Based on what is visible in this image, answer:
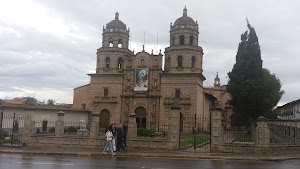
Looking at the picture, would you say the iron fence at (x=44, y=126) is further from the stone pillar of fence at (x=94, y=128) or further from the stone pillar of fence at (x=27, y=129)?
the stone pillar of fence at (x=94, y=128)

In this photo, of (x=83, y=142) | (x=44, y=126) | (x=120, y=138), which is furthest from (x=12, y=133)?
(x=44, y=126)

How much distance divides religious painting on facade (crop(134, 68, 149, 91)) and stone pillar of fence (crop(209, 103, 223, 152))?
27.4m

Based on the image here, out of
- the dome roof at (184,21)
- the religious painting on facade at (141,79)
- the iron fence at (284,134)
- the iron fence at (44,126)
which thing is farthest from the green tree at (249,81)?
the iron fence at (44,126)

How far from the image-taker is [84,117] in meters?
45.6

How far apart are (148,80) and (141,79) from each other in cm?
106

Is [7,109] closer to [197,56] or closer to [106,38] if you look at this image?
[106,38]

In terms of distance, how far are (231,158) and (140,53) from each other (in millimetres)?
32040

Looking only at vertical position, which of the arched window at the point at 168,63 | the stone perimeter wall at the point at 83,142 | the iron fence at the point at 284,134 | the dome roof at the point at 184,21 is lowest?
the stone perimeter wall at the point at 83,142

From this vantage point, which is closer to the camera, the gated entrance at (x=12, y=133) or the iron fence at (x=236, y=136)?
the iron fence at (x=236, y=136)

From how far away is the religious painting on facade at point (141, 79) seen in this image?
1772 inches

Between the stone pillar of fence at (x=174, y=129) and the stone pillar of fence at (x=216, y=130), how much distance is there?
82.5 inches

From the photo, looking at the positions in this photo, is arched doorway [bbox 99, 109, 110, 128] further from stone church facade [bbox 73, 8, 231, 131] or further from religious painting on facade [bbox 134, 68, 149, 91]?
religious painting on facade [bbox 134, 68, 149, 91]

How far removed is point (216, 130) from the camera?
17766 mm

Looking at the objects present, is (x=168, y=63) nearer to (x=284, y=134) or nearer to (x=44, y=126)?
(x=44, y=126)
